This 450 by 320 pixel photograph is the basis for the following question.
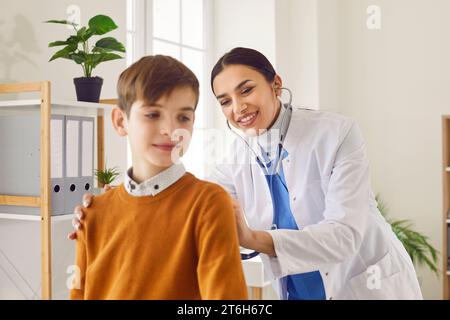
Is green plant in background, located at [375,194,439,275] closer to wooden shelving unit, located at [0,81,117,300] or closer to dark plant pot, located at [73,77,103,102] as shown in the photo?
dark plant pot, located at [73,77,103,102]

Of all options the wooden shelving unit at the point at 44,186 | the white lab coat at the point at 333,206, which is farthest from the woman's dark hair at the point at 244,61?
the wooden shelving unit at the point at 44,186

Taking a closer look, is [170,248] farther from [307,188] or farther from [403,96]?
[403,96]

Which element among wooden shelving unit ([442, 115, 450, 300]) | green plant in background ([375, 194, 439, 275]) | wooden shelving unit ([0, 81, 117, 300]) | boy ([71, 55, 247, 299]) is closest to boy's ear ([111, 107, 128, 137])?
boy ([71, 55, 247, 299])

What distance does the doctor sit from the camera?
1.18 m

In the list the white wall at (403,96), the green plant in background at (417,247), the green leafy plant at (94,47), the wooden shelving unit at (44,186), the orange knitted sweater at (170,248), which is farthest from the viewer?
the white wall at (403,96)

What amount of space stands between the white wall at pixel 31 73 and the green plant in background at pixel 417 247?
1943 mm

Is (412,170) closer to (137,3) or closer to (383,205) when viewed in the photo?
(383,205)

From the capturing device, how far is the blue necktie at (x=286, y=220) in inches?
52.4

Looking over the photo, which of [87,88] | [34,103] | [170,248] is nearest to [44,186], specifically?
[34,103]

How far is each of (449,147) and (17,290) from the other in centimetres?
231

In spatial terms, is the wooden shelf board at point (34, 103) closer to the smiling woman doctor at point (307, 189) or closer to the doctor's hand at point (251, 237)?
the smiling woman doctor at point (307, 189)

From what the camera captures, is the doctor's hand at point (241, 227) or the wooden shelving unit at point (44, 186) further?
the wooden shelving unit at point (44, 186)

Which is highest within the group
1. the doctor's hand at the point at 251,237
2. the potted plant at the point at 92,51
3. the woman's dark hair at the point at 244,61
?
the potted plant at the point at 92,51

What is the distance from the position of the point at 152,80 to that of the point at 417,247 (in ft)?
9.26
